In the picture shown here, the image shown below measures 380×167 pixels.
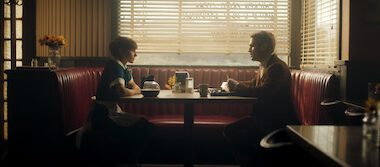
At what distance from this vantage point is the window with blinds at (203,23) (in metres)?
5.45

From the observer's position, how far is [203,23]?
5.48 metres

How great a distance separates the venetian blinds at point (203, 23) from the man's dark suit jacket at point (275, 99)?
1.98 meters

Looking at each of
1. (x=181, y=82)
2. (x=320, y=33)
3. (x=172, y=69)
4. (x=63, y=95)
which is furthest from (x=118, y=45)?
(x=320, y=33)

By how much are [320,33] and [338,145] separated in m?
3.43

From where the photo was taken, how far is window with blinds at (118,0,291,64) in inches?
215

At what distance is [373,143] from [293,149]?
0.38m

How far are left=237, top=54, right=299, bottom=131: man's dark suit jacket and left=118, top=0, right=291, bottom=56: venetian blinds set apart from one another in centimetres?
198

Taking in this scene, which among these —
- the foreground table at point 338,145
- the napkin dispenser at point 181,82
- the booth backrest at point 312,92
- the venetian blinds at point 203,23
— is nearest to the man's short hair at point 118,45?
the napkin dispenser at point 181,82

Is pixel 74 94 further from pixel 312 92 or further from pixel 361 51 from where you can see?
pixel 361 51

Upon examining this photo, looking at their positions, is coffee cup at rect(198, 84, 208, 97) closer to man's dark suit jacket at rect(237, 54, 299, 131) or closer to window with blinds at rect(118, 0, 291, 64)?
man's dark suit jacket at rect(237, 54, 299, 131)

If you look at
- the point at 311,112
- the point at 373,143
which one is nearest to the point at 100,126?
the point at 311,112

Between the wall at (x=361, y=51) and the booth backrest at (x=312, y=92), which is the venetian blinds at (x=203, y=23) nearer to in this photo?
the booth backrest at (x=312, y=92)

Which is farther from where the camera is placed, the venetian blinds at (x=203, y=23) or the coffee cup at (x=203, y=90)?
the venetian blinds at (x=203, y=23)

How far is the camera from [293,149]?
6.08 ft
